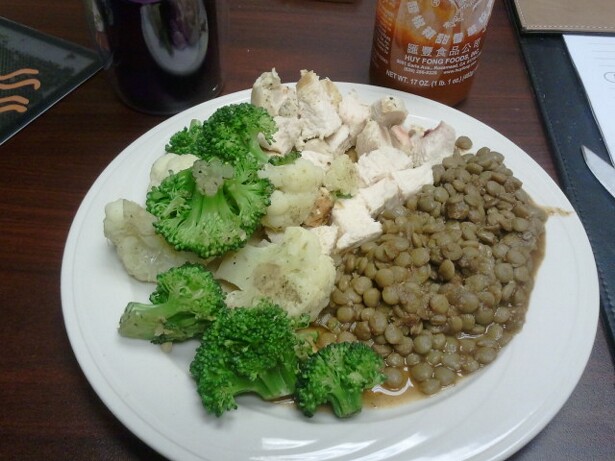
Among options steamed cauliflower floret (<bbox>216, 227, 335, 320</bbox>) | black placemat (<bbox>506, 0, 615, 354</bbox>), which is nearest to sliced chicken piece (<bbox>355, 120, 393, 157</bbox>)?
steamed cauliflower floret (<bbox>216, 227, 335, 320</bbox>)

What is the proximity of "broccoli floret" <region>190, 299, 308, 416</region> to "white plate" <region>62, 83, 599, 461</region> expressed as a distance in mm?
56

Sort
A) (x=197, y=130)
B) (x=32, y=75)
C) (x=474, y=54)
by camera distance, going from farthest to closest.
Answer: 1. (x=32, y=75)
2. (x=474, y=54)
3. (x=197, y=130)

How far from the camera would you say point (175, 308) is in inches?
54.2

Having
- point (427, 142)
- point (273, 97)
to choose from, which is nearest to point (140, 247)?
point (273, 97)

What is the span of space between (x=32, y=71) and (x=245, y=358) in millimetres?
1769

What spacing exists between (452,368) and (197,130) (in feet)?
3.50

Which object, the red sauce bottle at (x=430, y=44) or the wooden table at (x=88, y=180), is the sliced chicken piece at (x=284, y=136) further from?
the wooden table at (x=88, y=180)

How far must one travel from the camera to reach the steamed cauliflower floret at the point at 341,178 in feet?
5.73

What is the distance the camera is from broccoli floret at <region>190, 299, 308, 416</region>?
1284 mm

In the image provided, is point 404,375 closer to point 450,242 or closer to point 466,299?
point 466,299

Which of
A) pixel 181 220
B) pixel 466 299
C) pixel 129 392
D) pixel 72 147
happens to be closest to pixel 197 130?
pixel 181 220

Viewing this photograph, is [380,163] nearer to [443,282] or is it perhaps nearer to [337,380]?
[443,282]

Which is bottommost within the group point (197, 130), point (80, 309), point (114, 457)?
point (114, 457)

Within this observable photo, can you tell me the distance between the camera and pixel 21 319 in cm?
168
